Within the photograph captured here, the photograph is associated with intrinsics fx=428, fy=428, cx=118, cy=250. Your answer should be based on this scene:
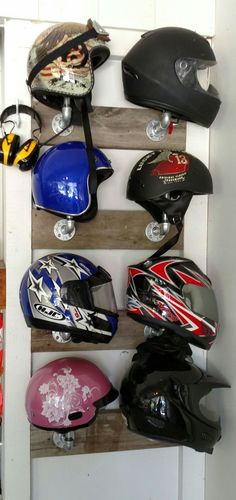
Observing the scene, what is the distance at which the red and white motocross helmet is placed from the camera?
1.05m

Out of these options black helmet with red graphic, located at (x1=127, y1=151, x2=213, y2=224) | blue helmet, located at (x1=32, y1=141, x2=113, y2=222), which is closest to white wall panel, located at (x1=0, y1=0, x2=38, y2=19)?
blue helmet, located at (x1=32, y1=141, x2=113, y2=222)

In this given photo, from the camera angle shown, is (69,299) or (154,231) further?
(154,231)

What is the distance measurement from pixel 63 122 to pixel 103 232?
31 cm

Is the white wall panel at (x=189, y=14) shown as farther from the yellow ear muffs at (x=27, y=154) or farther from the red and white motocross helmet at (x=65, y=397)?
the red and white motocross helmet at (x=65, y=397)

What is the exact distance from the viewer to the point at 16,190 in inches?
45.3

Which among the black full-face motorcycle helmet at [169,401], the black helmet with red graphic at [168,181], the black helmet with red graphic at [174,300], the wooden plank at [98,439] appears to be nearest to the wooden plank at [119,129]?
the black helmet with red graphic at [168,181]

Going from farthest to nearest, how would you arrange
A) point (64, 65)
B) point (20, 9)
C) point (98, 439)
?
point (98, 439), point (20, 9), point (64, 65)

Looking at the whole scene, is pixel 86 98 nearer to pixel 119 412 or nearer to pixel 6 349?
pixel 6 349

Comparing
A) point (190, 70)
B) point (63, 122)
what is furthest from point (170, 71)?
point (63, 122)

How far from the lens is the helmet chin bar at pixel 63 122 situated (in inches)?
42.6

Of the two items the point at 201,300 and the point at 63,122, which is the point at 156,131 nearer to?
the point at 63,122

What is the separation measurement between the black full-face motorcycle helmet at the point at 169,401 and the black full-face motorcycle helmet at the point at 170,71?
0.64 metres

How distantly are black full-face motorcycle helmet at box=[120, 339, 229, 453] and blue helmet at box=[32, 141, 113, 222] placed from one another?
1.44 feet

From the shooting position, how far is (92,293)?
3.40 feet
